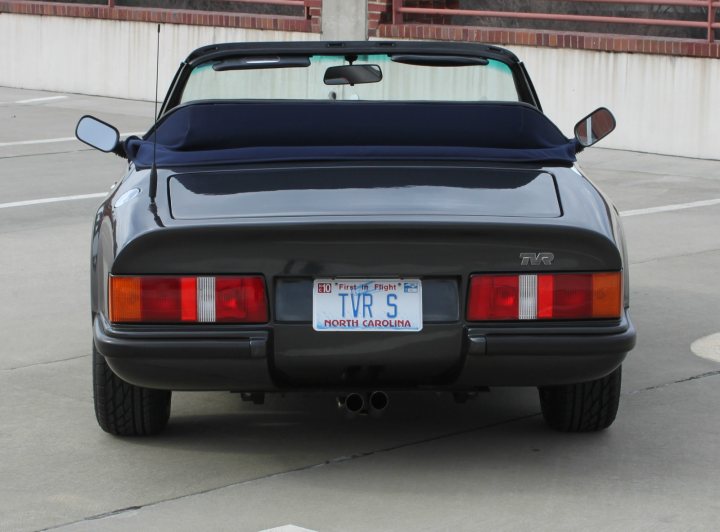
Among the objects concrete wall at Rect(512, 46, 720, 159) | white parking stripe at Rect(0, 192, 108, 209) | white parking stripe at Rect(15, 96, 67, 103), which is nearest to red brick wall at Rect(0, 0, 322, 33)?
white parking stripe at Rect(15, 96, 67, 103)

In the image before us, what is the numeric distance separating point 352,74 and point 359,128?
782 millimetres

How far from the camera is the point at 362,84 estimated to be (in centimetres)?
632

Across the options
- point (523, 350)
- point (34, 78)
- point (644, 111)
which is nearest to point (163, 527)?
point (523, 350)

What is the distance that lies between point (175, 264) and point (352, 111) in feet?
3.84

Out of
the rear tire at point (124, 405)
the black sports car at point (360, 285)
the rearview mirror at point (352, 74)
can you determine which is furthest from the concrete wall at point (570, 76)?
the rear tire at point (124, 405)

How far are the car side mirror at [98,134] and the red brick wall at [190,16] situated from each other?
12.4 metres

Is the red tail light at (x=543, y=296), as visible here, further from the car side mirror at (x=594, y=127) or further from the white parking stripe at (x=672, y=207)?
the white parking stripe at (x=672, y=207)

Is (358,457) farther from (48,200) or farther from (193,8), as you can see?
(193,8)

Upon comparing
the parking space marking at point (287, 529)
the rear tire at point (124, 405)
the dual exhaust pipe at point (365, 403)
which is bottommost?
the parking space marking at point (287, 529)

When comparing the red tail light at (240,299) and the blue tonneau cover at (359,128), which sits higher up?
the blue tonneau cover at (359,128)

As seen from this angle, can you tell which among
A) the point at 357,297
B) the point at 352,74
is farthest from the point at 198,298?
the point at 352,74

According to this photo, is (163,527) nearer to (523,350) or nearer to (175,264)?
(175,264)

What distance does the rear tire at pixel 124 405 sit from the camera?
5.18 metres

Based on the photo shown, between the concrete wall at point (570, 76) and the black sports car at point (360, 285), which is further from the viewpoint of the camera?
the concrete wall at point (570, 76)
